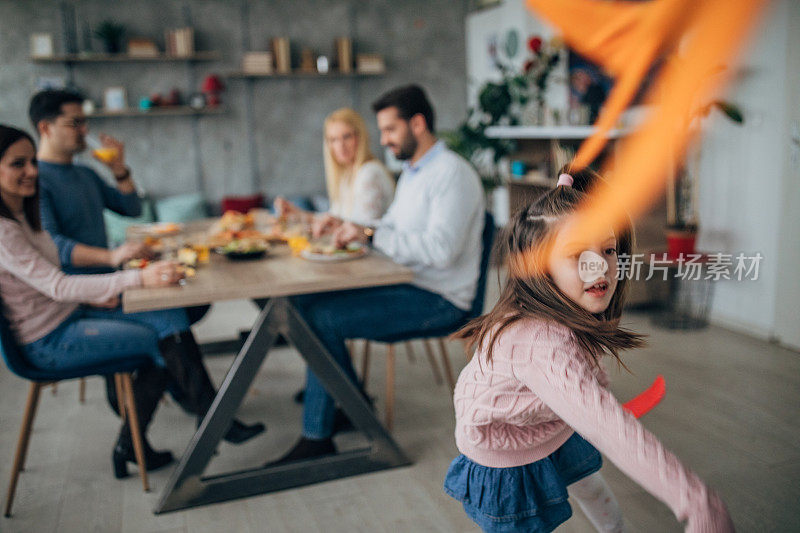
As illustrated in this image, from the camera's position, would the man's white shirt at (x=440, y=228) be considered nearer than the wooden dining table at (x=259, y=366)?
No

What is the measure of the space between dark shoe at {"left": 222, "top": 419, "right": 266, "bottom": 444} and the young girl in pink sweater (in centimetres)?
145

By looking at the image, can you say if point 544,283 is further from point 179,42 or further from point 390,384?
point 179,42

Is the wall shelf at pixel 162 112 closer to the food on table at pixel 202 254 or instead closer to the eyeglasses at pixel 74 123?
the eyeglasses at pixel 74 123

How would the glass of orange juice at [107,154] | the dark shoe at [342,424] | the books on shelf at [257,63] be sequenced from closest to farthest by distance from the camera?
1. the dark shoe at [342,424]
2. the glass of orange juice at [107,154]
3. the books on shelf at [257,63]

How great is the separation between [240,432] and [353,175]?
141 centimetres

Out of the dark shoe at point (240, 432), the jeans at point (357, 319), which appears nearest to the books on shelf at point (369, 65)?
the jeans at point (357, 319)

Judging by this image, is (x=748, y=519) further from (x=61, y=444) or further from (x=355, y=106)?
(x=355, y=106)

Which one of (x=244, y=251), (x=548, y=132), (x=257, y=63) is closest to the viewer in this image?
(x=244, y=251)

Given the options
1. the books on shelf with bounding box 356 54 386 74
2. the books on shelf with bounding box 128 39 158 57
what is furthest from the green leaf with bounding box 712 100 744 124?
the books on shelf with bounding box 128 39 158 57

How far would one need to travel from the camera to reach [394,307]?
262 cm

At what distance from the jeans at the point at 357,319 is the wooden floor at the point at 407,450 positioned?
280mm

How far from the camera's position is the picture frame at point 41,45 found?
571 centimetres

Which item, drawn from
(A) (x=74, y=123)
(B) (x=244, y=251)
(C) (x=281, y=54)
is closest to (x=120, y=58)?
(C) (x=281, y=54)

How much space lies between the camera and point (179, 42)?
600 centimetres
